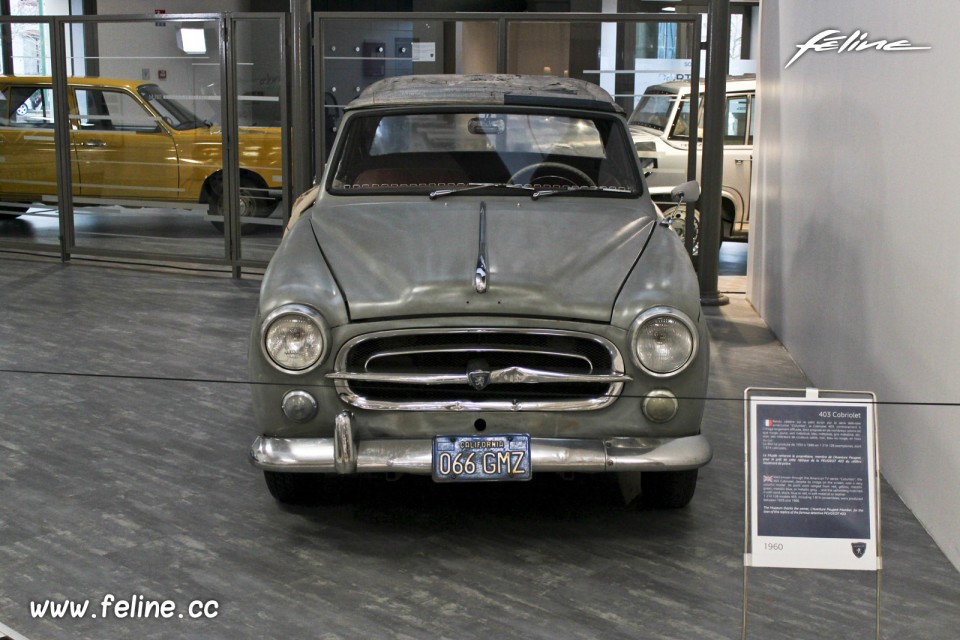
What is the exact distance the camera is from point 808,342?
7.20 meters

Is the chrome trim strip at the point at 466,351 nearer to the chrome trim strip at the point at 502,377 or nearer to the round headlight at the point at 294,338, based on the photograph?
the chrome trim strip at the point at 502,377

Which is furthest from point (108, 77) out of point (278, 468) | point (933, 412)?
point (933, 412)

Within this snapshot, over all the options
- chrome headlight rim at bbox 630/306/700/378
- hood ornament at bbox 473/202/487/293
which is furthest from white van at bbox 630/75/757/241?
chrome headlight rim at bbox 630/306/700/378

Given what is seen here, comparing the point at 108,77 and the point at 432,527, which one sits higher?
the point at 108,77

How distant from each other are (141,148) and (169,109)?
0.57 metres

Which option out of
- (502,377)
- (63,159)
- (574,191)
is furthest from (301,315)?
(63,159)

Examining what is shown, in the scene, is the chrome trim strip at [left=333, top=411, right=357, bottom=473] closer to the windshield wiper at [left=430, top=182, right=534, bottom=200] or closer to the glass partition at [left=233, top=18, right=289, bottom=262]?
the windshield wiper at [left=430, top=182, right=534, bottom=200]

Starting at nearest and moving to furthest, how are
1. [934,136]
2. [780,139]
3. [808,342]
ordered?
1. [934,136]
2. [808,342]
3. [780,139]

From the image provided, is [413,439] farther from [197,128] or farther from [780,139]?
[197,128]

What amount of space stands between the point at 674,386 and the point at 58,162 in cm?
965

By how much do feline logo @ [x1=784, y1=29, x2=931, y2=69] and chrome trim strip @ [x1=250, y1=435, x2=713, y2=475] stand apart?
199cm

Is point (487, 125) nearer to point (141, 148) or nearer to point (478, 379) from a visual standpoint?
point (478, 379)

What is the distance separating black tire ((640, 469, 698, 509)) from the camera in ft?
15.1

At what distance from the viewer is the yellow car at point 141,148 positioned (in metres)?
11.7
